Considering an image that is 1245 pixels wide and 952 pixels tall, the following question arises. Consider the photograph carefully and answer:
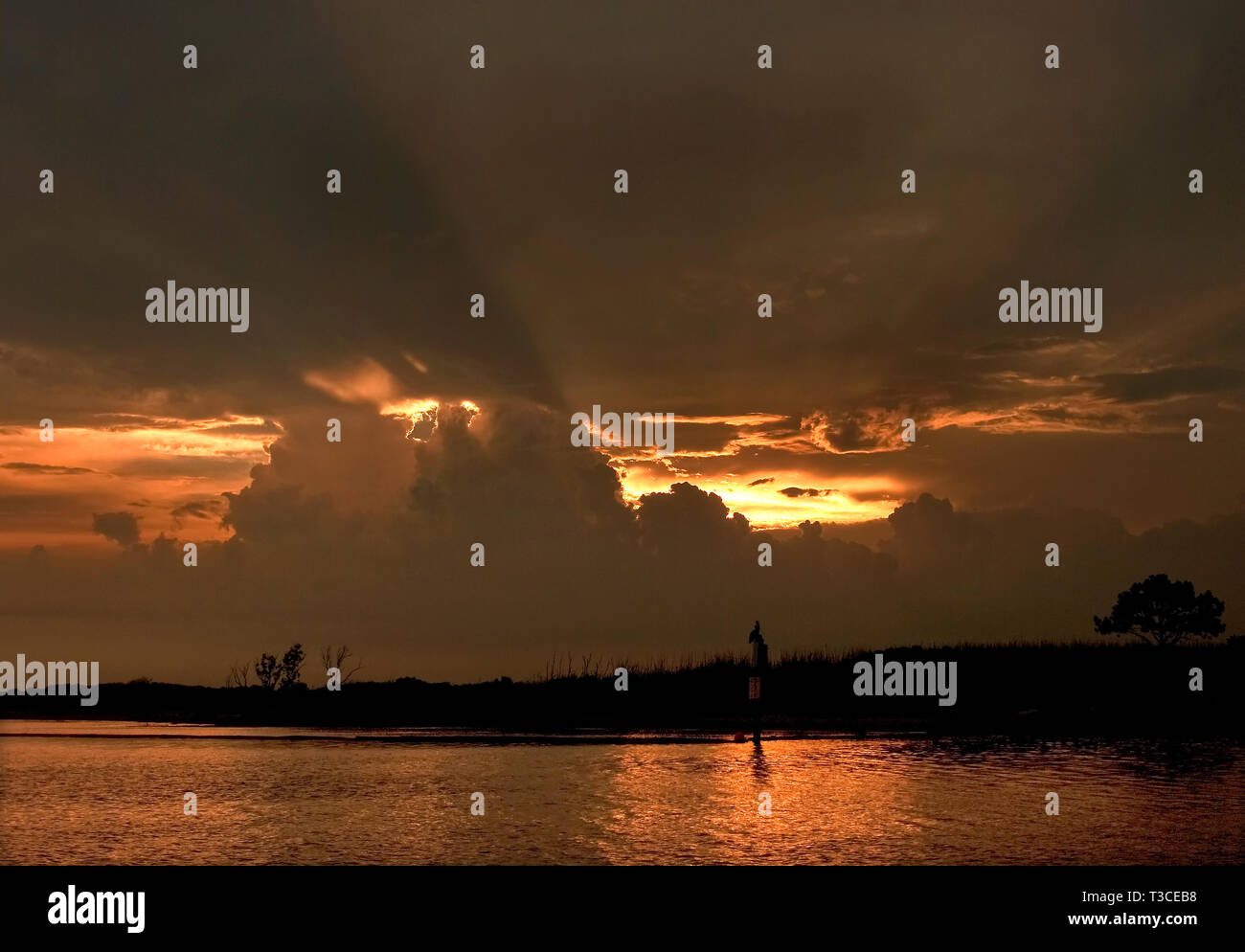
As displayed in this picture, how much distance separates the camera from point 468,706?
65250mm

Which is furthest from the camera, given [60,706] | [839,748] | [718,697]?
[60,706]

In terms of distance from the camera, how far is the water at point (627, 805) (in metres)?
19.2

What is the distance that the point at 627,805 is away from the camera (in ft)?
78.5

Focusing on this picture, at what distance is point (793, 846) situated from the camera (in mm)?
19406

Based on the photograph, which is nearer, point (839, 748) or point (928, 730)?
point (839, 748)

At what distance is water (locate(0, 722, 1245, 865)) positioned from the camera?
19188mm

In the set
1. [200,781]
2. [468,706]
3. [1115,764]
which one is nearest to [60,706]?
[468,706]
